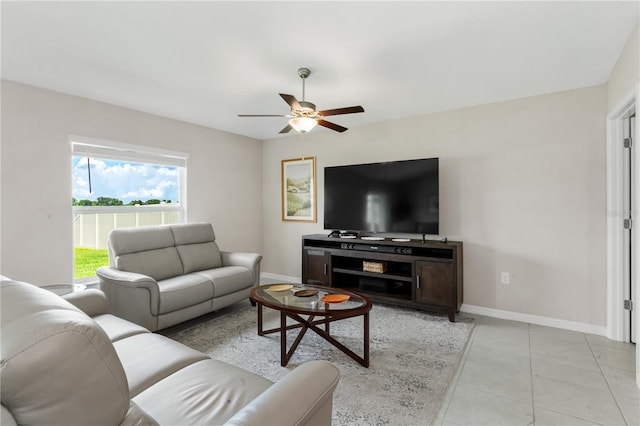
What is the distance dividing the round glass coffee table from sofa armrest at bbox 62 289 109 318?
1.08 metres

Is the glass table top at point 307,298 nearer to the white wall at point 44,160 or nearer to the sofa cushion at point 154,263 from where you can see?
the sofa cushion at point 154,263

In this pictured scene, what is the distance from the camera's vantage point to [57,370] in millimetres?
688

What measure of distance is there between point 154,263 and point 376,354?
95.4 inches

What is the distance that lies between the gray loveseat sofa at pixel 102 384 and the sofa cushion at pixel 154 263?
6.14ft

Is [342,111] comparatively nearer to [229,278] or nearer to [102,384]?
[229,278]

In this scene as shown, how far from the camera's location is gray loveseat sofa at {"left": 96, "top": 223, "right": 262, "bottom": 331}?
269cm

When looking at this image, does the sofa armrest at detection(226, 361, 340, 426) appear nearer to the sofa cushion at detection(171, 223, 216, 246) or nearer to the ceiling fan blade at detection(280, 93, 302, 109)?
the ceiling fan blade at detection(280, 93, 302, 109)

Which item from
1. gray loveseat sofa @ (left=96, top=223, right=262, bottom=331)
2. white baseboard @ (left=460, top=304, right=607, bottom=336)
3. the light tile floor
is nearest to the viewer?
the light tile floor

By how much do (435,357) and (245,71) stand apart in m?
2.84

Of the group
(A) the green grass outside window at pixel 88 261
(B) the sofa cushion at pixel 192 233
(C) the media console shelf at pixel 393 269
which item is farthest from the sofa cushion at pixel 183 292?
(C) the media console shelf at pixel 393 269

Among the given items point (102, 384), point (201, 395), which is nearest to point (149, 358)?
point (201, 395)

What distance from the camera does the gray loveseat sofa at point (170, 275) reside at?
2691 millimetres

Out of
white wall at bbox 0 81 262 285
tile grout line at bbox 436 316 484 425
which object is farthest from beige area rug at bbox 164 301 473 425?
white wall at bbox 0 81 262 285

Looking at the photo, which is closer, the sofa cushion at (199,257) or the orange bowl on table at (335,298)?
the orange bowl on table at (335,298)
